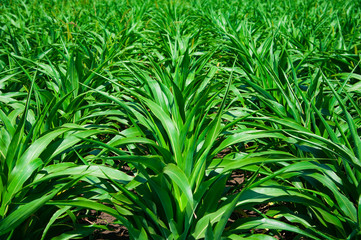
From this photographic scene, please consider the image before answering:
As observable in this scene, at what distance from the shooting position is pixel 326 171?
1.20 metres

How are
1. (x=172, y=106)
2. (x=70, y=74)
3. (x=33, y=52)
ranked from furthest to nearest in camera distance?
(x=33, y=52) < (x=70, y=74) < (x=172, y=106)

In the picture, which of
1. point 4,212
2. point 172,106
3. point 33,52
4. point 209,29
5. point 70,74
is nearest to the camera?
point 4,212

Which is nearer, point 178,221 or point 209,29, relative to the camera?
point 178,221

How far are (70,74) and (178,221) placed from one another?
1.14 m

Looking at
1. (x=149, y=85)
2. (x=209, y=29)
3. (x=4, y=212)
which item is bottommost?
(x=4, y=212)

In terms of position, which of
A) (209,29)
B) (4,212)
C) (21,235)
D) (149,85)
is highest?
(209,29)

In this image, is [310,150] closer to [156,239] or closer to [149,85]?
[156,239]

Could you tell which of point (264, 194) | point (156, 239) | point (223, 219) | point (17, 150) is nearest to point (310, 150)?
point (264, 194)

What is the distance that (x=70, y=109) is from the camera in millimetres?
1663

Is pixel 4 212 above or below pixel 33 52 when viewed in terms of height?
below

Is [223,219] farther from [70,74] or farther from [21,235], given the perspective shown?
[70,74]

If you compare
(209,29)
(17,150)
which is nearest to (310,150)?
(17,150)

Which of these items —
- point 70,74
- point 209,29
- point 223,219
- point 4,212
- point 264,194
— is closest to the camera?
point 223,219

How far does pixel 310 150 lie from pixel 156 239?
0.72m
